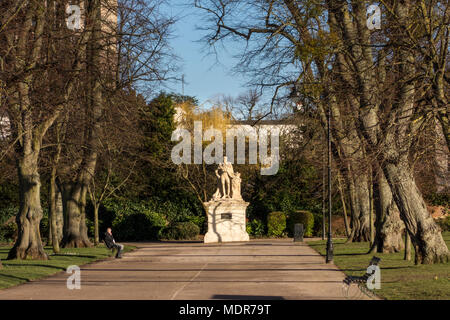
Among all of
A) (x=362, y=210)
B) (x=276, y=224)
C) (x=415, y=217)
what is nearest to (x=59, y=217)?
(x=276, y=224)

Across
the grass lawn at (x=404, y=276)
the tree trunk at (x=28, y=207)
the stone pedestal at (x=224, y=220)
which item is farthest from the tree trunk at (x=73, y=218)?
the grass lawn at (x=404, y=276)

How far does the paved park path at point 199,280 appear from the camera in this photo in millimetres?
15352

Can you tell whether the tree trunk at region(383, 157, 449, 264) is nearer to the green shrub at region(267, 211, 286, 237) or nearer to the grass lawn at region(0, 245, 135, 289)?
the grass lawn at region(0, 245, 135, 289)

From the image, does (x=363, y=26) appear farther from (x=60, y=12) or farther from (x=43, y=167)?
(x=43, y=167)

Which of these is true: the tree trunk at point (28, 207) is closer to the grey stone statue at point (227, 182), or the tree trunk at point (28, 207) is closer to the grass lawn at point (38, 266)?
the grass lawn at point (38, 266)

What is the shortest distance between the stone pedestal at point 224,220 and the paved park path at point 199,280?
46.8 feet

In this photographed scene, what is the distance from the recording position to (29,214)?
26.6 m

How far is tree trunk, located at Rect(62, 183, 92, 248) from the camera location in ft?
116

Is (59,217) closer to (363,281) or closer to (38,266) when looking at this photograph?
(38,266)

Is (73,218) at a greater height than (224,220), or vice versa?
(73,218)

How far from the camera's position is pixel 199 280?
62.1 ft

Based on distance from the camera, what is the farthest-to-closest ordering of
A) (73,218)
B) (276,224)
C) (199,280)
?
(276,224) → (73,218) → (199,280)

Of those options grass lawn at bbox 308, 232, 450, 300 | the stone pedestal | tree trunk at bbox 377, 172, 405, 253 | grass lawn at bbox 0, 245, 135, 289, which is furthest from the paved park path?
the stone pedestal

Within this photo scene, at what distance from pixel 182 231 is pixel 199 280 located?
1133 inches
